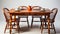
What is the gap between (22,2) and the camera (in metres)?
6.29

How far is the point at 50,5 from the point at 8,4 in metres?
2.02

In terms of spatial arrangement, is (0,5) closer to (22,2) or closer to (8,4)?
(8,4)

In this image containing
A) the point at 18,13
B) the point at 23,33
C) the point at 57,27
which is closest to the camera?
the point at 18,13

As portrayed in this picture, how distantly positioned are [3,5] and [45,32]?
2838 millimetres

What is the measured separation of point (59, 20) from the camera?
20.1ft

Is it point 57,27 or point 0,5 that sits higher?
point 0,5

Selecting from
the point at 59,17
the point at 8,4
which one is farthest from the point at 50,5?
the point at 8,4

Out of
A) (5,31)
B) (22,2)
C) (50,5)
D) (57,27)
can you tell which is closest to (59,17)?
(50,5)

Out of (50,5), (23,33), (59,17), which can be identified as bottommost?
(23,33)

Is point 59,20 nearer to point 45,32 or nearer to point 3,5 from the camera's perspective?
point 45,32

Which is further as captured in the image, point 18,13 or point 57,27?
point 57,27

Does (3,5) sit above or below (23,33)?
above

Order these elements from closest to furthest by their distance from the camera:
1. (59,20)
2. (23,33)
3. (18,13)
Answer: (18,13) → (23,33) → (59,20)

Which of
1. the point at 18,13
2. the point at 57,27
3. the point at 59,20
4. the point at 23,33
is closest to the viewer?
the point at 18,13
